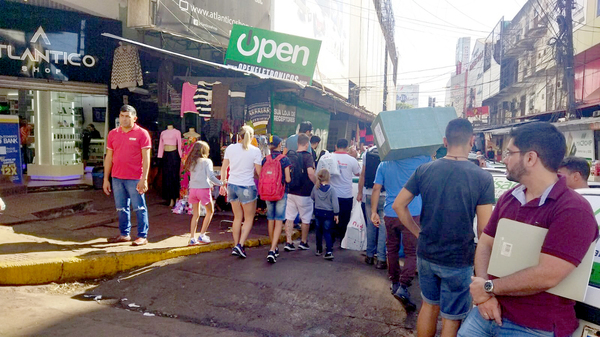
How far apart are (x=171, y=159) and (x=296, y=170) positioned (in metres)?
4.21

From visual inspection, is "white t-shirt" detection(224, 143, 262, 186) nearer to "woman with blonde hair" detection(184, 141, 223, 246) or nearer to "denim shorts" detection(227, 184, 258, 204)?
"denim shorts" detection(227, 184, 258, 204)

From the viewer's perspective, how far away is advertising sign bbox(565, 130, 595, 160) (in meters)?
17.8

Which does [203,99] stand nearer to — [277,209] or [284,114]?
[284,114]

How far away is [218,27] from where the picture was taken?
11.7m

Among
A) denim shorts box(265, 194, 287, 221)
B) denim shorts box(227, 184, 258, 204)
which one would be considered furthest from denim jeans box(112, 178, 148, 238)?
denim shorts box(265, 194, 287, 221)

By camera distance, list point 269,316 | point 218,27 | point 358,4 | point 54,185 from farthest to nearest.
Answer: point 358,4 → point 218,27 → point 54,185 → point 269,316

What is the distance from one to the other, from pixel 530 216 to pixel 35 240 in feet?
20.5

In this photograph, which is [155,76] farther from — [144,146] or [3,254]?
[3,254]

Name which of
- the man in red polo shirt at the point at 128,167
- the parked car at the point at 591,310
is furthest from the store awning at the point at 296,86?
the parked car at the point at 591,310

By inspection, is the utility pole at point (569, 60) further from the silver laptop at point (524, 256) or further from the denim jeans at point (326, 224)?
the silver laptop at point (524, 256)

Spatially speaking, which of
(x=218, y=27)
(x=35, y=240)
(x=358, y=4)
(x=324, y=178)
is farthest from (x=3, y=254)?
(x=358, y=4)

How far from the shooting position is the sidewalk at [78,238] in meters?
5.20

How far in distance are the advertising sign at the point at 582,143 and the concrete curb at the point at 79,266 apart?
1782 cm

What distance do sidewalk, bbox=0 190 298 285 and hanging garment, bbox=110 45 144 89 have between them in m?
2.62
